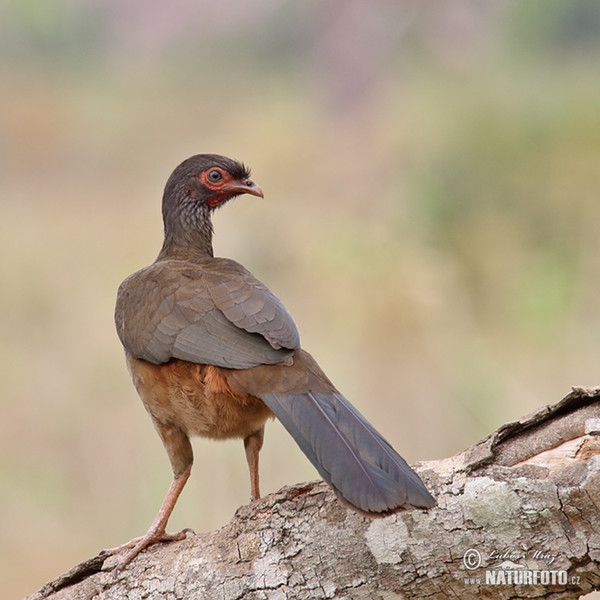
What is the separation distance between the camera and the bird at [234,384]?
2113 mm

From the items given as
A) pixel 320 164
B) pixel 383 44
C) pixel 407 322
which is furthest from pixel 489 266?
pixel 383 44

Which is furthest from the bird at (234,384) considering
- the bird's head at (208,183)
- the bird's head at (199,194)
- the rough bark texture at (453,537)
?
the bird's head at (208,183)

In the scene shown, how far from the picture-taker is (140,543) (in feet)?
8.64

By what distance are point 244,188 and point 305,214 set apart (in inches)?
118

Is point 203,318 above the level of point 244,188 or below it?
below

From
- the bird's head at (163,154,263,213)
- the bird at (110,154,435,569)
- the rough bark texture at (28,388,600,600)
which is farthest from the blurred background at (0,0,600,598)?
the rough bark texture at (28,388,600,600)

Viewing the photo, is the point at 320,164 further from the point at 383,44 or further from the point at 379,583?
the point at 379,583

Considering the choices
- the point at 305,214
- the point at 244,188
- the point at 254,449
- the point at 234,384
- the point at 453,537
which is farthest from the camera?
the point at 305,214

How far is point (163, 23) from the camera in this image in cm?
776

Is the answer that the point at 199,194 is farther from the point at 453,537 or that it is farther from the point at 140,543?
the point at 453,537

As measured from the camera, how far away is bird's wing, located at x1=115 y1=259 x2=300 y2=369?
8.39 feet

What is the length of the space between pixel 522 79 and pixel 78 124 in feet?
13.6

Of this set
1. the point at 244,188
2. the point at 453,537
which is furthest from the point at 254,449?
the point at 244,188

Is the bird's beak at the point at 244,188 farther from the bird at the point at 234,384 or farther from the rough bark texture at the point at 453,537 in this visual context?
the rough bark texture at the point at 453,537
